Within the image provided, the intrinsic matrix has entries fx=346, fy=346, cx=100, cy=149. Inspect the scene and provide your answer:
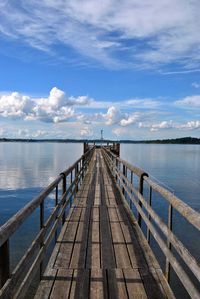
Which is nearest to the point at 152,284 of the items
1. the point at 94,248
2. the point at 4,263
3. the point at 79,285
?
the point at 79,285

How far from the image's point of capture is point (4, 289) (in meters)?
2.76

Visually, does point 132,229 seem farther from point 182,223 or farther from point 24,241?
point 182,223

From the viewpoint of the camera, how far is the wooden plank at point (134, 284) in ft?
13.8

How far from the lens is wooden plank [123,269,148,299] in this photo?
4.21 metres

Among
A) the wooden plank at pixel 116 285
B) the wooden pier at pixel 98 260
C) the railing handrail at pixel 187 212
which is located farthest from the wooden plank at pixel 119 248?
the railing handrail at pixel 187 212

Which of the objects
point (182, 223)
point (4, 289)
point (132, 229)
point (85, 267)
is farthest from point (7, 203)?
point (4, 289)

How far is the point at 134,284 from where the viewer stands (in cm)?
453

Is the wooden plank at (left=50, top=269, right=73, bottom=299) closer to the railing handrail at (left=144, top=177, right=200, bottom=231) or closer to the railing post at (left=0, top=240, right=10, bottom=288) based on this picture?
the railing post at (left=0, top=240, right=10, bottom=288)

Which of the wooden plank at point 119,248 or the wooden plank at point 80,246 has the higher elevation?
the wooden plank at point 119,248

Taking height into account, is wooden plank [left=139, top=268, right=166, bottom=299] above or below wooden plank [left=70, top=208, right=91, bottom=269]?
above

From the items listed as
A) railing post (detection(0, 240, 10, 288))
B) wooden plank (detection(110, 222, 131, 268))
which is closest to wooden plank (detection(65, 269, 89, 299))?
wooden plank (detection(110, 222, 131, 268))

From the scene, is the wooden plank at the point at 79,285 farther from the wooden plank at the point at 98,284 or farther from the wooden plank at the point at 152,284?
the wooden plank at the point at 152,284

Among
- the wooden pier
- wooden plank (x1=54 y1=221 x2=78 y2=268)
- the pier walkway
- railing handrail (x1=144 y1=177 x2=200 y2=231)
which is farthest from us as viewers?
wooden plank (x1=54 y1=221 x2=78 y2=268)

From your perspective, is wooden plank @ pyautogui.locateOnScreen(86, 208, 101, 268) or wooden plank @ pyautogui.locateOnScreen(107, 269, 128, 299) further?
wooden plank @ pyautogui.locateOnScreen(86, 208, 101, 268)
